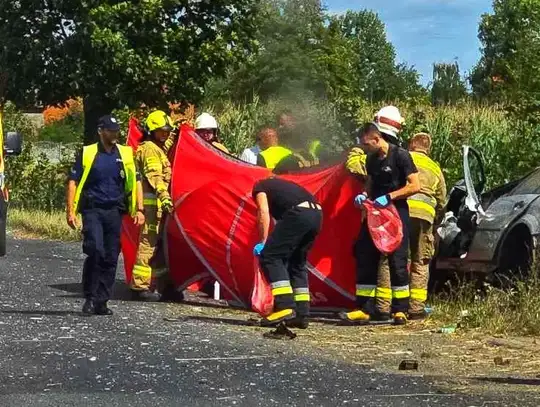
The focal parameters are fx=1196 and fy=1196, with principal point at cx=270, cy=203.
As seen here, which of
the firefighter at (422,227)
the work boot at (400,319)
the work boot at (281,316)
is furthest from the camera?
the firefighter at (422,227)

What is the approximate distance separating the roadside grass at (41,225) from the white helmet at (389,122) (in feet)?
31.0

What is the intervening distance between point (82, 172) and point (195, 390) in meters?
3.76

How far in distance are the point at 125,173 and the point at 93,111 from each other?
15.3m

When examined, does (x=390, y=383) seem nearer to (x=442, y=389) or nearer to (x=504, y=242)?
(x=442, y=389)

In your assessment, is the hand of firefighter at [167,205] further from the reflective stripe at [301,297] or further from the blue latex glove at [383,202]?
the blue latex glove at [383,202]

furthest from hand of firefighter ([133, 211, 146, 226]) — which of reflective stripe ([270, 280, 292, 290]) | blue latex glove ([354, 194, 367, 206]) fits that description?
blue latex glove ([354, 194, 367, 206])

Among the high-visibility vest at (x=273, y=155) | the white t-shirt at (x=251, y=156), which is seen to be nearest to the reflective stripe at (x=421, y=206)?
the high-visibility vest at (x=273, y=155)

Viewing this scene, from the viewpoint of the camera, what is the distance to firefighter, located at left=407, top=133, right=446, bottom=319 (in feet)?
34.9

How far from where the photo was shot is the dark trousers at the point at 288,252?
9688mm

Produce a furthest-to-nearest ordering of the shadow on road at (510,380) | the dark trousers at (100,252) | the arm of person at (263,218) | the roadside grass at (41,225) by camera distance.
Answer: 1. the roadside grass at (41,225)
2. the dark trousers at (100,252)
3. the arm of person at (263,218)
4. the shadow on road at (510,380)

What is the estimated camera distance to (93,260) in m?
10.2

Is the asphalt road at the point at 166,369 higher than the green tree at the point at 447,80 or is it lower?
lower

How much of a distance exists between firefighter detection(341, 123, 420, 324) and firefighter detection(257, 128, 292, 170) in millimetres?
1243

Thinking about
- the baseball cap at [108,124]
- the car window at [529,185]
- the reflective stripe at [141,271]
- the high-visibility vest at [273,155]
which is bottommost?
the reflective stripe at [141,271]
